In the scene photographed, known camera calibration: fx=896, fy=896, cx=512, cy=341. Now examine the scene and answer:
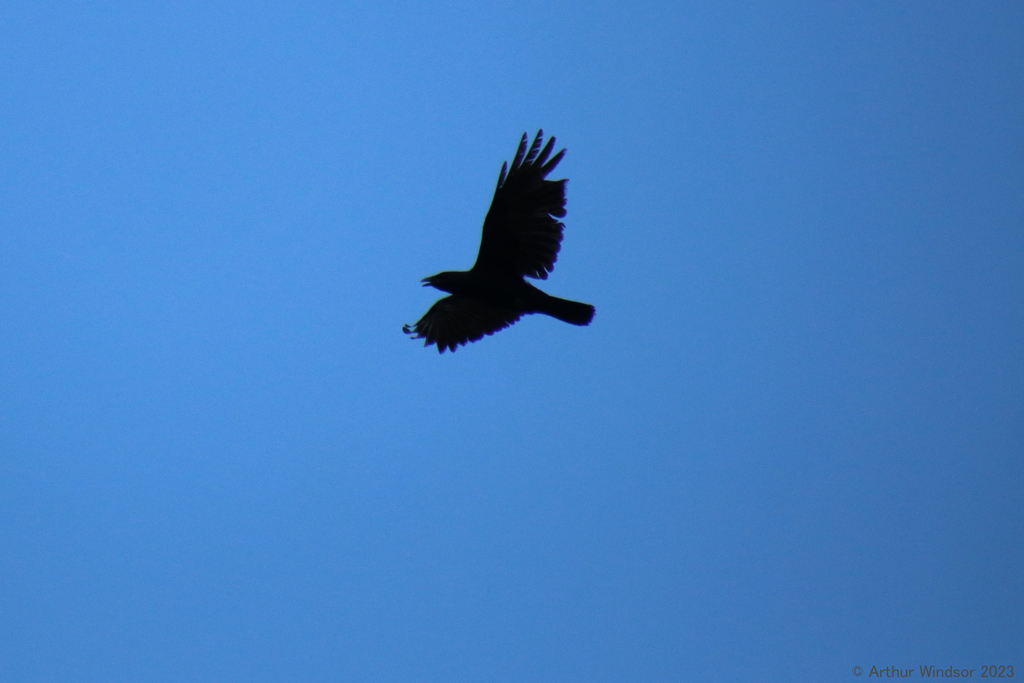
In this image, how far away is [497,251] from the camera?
914 cm

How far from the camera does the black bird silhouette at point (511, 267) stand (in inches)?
346

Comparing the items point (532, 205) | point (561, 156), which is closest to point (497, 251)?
point (532, 205)

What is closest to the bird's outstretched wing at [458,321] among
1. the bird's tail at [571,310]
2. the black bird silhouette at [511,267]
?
the black bird silhouette at [511,267]

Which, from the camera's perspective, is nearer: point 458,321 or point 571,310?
point 571,310

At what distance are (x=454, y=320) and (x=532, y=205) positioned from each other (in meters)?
1.50

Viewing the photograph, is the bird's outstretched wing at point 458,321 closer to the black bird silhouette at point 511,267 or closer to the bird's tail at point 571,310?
the black bird silhouette at point 511,267

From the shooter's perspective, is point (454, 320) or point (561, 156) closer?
point (561, 156)

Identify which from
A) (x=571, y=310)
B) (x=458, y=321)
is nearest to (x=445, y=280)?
(x=458, y=321)

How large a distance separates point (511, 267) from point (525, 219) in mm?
528

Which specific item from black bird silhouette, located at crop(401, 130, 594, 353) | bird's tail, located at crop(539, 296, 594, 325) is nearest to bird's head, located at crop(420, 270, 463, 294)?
black bird silhouette, located at crop(401, 130, 594, 353)

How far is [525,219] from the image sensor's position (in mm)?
8961

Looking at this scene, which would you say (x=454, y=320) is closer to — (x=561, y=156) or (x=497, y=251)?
(x=497, y=251)

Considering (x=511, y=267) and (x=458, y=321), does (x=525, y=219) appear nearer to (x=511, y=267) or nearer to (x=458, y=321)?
(x=511, y=267)

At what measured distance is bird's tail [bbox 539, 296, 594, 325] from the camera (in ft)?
28.8
